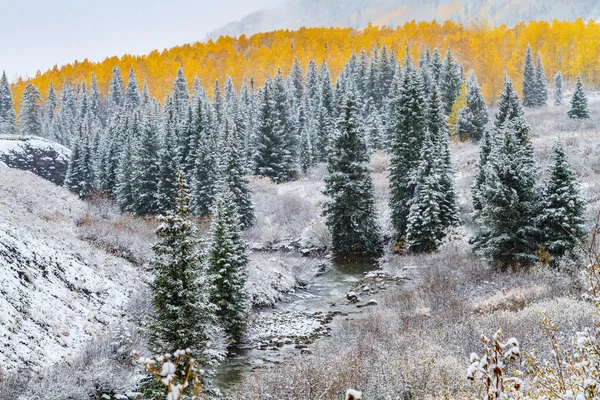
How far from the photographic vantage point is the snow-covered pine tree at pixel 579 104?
54.9 m

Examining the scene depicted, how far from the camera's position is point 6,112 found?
A: 81375 mm

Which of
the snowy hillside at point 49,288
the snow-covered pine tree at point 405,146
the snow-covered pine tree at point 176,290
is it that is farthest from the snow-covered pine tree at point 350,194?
the snow-covered pine tree at point 176,290

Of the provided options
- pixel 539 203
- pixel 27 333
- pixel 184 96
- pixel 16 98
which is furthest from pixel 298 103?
pixel 16 98

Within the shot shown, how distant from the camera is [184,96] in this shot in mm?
78875

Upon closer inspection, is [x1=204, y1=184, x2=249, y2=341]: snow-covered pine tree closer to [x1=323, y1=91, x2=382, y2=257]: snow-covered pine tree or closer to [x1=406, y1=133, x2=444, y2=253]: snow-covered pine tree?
[x1=406, y1=133, x2=444, y2=253]: snow-covered pine tree

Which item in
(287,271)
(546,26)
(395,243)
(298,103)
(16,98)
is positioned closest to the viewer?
(287,271)

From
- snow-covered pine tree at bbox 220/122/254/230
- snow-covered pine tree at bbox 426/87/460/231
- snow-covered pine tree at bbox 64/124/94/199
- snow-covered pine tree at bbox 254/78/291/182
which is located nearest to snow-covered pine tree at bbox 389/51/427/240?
snow-covered pine tree at bbox 426/87/460/231

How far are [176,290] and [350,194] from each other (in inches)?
934

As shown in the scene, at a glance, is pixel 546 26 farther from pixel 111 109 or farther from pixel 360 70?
pixel 111 109

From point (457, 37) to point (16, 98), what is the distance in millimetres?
113791

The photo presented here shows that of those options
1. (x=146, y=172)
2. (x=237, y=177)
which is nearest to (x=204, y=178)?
(x=146, y=172)

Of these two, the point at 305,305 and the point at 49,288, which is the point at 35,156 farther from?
the point at 305,305

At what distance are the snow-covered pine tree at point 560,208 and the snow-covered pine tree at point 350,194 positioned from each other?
13.6 metres

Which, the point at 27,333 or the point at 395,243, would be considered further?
the point at 395,243
